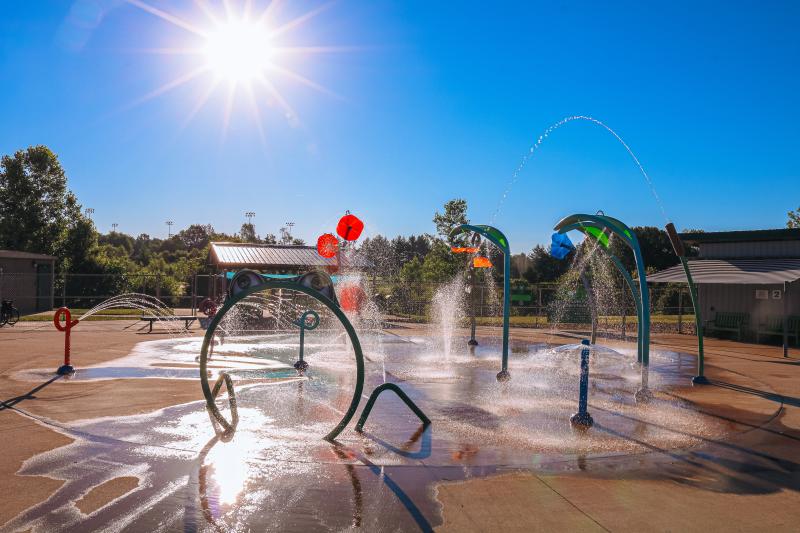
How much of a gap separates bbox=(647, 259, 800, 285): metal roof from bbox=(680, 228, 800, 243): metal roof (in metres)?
0.93

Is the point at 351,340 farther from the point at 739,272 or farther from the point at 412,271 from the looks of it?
the point at 412,271

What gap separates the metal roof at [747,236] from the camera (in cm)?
2273

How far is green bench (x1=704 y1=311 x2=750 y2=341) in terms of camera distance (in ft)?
72.8

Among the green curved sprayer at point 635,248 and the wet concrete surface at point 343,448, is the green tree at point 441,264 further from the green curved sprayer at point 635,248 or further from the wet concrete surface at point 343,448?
the wet concrete surface at point 343,448

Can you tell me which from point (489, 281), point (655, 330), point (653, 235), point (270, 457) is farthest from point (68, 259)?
point (653, 235)

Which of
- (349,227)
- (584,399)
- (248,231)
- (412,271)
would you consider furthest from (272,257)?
(248,231)

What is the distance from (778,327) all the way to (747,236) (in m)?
4.25

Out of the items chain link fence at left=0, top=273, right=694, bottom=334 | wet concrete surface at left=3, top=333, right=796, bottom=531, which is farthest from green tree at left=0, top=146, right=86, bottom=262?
wet concrete surface at left=3, top=333, right=796, bottom=531

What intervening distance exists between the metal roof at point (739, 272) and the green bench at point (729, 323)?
190 centimetres

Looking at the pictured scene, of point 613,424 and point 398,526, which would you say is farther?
point 613,424

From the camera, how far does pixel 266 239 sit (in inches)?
3679

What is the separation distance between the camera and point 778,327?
69.9 ft

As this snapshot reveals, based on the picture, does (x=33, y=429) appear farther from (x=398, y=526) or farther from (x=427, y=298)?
(x=427, y=298)

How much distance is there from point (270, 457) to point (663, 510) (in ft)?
13.4
